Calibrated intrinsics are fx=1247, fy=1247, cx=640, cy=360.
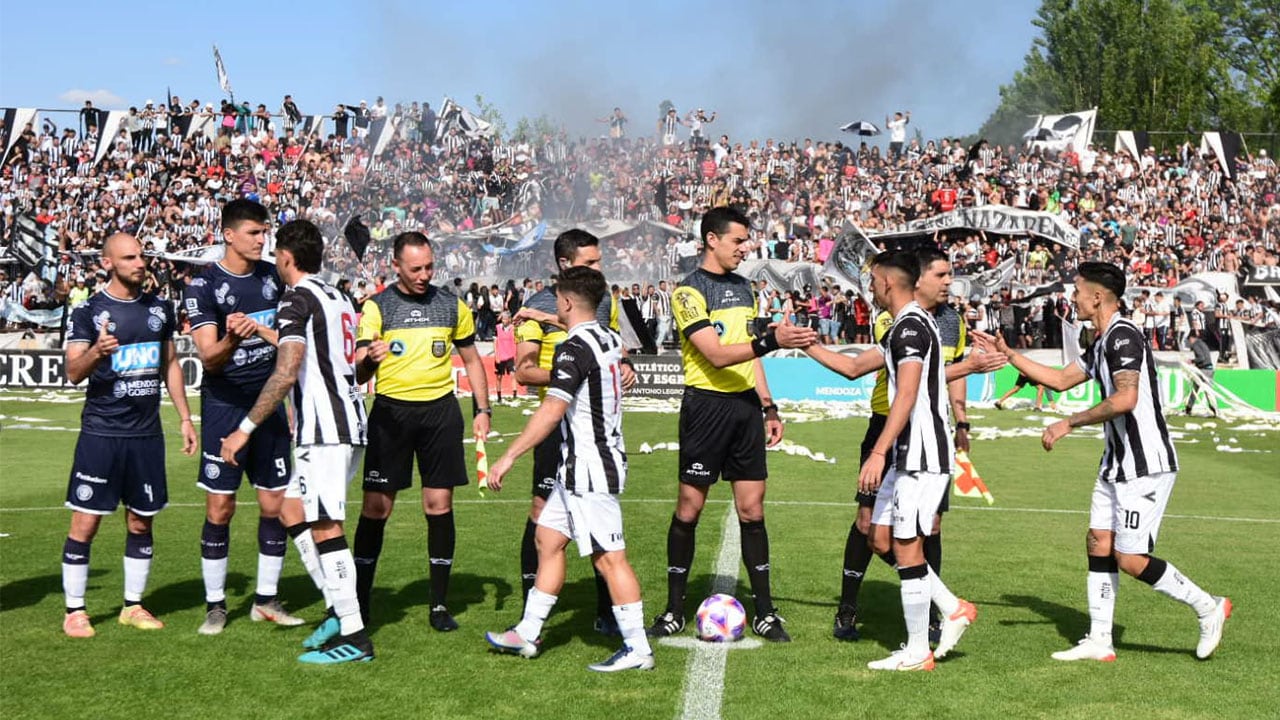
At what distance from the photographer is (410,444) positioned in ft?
25.8

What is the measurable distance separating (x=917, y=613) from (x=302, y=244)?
4103 mm

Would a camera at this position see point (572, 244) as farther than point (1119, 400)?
Yes

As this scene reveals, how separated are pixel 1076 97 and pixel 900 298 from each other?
71126 millimetres

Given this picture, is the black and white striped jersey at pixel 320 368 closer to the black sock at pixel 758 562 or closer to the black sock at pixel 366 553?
the black sock at pixel 366 553

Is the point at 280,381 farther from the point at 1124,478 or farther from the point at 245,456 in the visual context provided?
the point at 1124,478

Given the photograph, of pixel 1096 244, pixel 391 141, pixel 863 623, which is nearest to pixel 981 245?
pixel 1096 244

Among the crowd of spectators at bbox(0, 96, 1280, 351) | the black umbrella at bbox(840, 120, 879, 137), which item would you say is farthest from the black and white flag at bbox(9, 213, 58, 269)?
the black umbrella at bbox(840, 120, 879, 137)

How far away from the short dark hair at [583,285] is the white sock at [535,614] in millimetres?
1684

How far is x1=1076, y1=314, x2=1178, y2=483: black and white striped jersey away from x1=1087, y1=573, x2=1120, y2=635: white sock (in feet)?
1.98

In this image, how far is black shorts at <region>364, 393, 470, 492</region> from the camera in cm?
778

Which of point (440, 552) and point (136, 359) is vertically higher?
point (136, 359)

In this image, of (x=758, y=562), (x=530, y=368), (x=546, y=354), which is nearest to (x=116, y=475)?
(x=530, y=368)

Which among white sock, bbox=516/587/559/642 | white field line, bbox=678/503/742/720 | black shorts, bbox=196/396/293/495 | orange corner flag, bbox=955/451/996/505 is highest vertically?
black shorts, bbox=196/396/293/495

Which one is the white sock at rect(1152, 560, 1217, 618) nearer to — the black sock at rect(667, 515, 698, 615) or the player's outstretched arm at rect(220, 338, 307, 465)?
the black sock at rect(667, 515, 698, 615)
